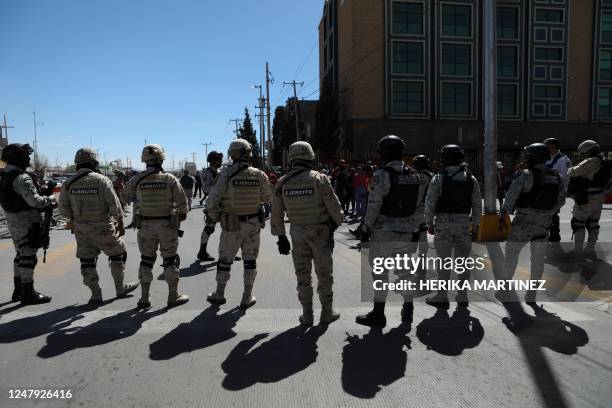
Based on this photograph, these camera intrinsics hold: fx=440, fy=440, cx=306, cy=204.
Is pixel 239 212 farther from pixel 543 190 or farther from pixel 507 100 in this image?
pixel 507 100

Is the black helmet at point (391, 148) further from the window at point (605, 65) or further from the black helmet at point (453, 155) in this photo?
the window at point (605, 65)

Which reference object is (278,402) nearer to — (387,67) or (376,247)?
(376,247)

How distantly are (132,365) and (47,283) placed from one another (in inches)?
144

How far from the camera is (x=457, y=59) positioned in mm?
35000

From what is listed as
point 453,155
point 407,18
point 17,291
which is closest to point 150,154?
point 17,291

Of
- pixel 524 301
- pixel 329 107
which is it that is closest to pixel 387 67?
pixel 329 107

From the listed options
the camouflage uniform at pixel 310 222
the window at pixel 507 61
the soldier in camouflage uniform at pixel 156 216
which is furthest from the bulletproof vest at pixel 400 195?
the window at pixel 507 61

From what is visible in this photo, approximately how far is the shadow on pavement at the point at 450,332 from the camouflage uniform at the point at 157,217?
297cm

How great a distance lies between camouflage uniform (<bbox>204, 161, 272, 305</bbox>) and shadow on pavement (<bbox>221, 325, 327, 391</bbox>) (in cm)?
113

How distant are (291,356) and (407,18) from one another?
35.2 meters

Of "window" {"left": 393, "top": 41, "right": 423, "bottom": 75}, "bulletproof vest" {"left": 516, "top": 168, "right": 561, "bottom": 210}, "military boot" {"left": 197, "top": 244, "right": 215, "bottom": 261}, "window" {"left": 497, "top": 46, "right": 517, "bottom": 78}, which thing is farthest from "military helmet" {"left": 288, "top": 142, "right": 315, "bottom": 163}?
"window" {"left": 497, "top": 46, "right": 517, "bottom": 78}

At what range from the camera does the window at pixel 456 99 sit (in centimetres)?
3522

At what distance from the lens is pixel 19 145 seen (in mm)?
5445

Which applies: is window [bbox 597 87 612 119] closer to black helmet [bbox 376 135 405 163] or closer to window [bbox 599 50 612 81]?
window [bbox 599 50 612 81]
